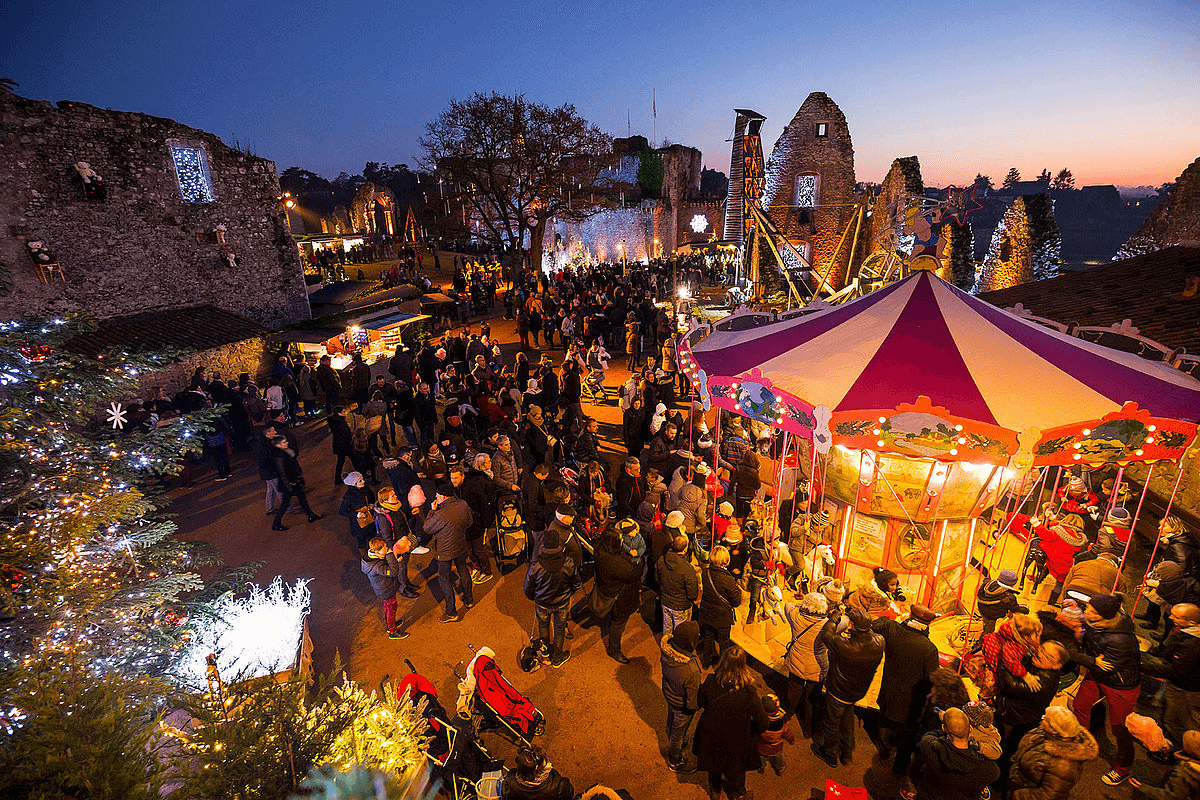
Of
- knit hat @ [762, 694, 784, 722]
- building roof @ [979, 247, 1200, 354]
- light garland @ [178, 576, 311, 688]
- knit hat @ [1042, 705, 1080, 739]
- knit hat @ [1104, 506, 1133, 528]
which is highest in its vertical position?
building roof @ [979, 247, 1200, 354]

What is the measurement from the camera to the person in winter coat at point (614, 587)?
16.0ft

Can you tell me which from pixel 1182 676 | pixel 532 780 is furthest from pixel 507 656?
pixel 1182 676

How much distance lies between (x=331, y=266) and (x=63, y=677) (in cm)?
2630

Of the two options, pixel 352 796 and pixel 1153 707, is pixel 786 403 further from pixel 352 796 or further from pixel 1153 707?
pixel 352 796

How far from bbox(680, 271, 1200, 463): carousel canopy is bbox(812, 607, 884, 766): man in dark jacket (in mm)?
1582

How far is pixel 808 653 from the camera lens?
163 inches

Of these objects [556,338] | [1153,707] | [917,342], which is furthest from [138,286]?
[1153,707]

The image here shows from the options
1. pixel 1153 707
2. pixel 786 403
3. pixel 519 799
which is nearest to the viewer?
pixel 519 799

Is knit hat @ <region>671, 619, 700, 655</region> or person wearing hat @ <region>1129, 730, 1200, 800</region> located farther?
knit hat @ <region>671, 619, 700, 655</region>

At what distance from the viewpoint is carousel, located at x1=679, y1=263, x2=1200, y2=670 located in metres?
4.25

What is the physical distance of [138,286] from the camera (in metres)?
12.3

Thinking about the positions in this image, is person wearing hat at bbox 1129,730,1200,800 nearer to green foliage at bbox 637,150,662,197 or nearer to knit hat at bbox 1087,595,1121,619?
knit hat at bbox 1087,595,1121,619

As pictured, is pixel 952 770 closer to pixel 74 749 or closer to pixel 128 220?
pixel 74 749

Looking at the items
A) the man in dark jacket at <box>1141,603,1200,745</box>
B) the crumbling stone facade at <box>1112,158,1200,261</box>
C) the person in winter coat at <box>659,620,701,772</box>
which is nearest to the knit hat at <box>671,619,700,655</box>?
the person in winter coat at <box>659,620,701,772</box>
